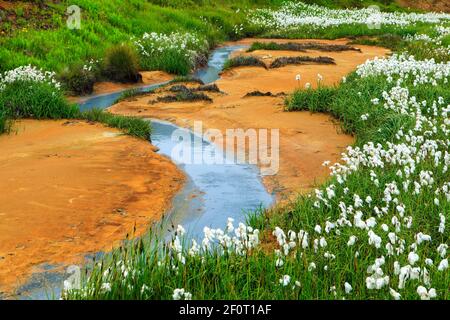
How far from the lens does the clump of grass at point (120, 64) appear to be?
754 inches

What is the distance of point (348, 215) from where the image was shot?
273 inches

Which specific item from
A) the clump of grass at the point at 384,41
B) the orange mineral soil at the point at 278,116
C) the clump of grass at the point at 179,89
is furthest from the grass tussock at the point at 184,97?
the clump of grass at the point at 384,41

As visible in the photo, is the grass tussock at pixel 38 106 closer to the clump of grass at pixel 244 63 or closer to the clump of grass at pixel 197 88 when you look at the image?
the clump of grass at pixel 197 88

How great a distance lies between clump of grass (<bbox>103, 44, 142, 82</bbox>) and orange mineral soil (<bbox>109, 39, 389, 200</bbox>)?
8.76ft

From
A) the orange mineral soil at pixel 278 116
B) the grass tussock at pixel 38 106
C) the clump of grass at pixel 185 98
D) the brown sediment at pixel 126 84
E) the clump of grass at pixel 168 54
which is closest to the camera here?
the orange mineral soil at pixel 278 116

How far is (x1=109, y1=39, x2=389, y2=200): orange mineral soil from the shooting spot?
32.2ft

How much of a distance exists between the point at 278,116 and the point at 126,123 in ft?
11.5

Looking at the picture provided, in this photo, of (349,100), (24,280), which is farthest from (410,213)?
(349,100)

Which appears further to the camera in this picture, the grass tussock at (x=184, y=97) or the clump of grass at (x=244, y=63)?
the clump of grass at (x=244, y=63)

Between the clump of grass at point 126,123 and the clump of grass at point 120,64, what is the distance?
5.92m

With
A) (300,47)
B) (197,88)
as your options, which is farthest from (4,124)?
(300,47)

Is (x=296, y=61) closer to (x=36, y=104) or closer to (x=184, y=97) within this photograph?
(x=184, y=97)

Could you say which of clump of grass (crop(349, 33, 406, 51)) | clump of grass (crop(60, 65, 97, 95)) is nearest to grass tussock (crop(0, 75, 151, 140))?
clump of grass (crop(60, 65, 97, 95))

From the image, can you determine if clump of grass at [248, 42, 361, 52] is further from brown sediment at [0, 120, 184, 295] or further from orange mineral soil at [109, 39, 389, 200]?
brown sediment at [0, 120, 184, 295]
